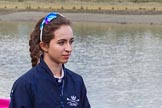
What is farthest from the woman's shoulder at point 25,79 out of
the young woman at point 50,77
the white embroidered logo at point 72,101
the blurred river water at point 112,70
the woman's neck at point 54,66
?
the blurred river water at point 112,70

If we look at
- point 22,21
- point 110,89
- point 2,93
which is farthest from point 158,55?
point 22,21

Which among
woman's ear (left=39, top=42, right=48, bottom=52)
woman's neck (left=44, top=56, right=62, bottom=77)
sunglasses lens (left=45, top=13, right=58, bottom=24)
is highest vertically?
sunglasses lens (left=45, top=13, right=58, bottom=24)

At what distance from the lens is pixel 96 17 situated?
56344mm

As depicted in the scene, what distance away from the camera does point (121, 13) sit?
57.7 m

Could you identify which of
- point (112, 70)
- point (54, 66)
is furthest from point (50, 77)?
point (112, 70)

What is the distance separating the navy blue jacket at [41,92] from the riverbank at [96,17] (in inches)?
2004

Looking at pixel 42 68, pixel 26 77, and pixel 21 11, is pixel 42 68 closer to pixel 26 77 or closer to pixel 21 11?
pixel 26 77

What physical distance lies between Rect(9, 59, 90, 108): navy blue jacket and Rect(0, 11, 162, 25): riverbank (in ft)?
167

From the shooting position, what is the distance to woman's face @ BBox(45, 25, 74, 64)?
124 inches

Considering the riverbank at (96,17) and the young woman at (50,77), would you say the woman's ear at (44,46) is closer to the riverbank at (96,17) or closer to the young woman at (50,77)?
the young woman at (50,77)

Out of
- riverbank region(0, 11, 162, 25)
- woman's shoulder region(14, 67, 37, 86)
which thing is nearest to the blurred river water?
woman's shoulder region(14, 67, 37, 86)

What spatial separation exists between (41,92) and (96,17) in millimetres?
53399

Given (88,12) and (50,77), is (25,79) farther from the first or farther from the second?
(88,12)

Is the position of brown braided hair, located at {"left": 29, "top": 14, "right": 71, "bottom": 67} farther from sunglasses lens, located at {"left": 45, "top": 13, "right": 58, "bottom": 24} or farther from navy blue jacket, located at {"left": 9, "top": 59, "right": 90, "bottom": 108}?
navy blue jacket, located at {"left": 9, "top": 59, "right": 90, "bottom": 108}
